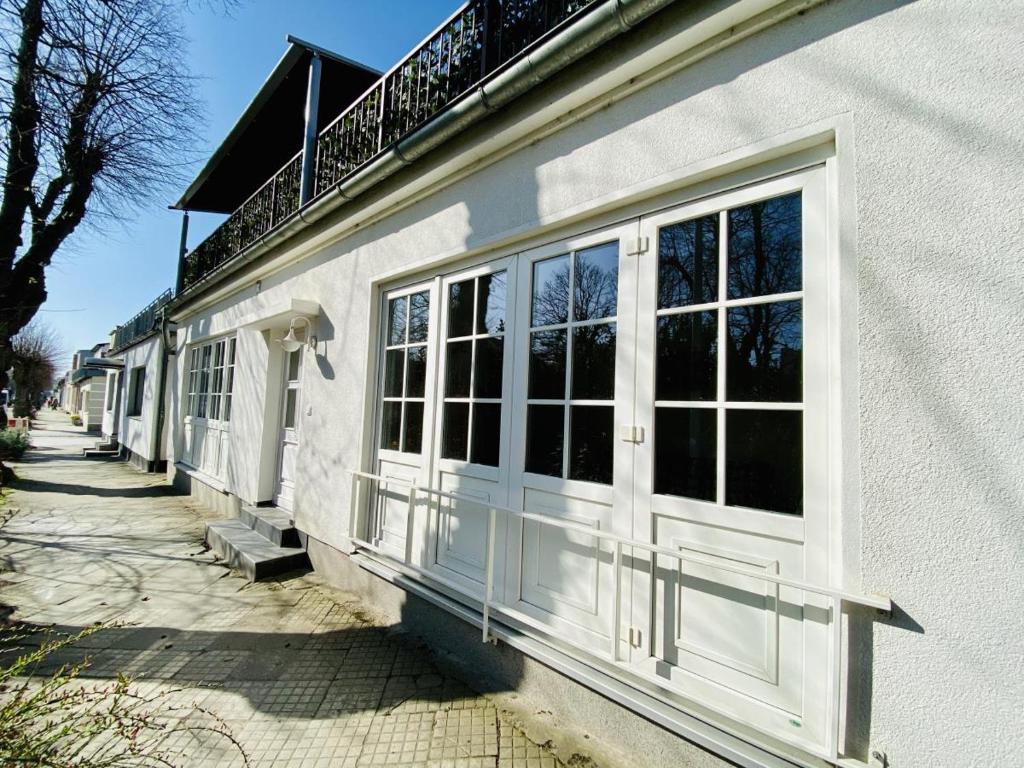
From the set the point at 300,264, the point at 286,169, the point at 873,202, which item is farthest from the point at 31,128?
the point at 873,202

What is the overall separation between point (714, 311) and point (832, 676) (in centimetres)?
151

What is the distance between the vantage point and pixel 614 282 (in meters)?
2.69

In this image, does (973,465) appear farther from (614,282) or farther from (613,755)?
(613,755)

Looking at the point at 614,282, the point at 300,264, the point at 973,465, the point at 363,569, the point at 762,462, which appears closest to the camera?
the point at 973,465

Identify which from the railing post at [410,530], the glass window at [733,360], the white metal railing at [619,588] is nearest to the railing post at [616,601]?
the white metal railing at [619,588]

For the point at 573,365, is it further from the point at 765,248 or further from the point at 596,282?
the point at 765,248

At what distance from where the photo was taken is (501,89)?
3.06 metres

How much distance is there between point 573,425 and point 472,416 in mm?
910

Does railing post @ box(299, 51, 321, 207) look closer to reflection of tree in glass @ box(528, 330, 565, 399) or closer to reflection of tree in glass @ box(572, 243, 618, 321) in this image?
reflection of tree in glass @ box(528, 330, 565, 399)

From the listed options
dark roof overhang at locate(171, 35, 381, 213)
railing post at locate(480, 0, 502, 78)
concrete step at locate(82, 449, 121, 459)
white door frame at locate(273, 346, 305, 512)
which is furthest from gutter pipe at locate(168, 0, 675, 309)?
concrete step at locate(82, 449, 121, 459)

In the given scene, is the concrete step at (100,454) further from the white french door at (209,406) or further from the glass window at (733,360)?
the glass window at (733,360)

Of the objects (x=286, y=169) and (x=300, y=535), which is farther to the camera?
(x=286, y=169)

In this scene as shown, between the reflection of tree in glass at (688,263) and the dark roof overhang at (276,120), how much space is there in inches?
255

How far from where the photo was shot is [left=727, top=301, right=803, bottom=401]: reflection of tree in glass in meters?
2.02
